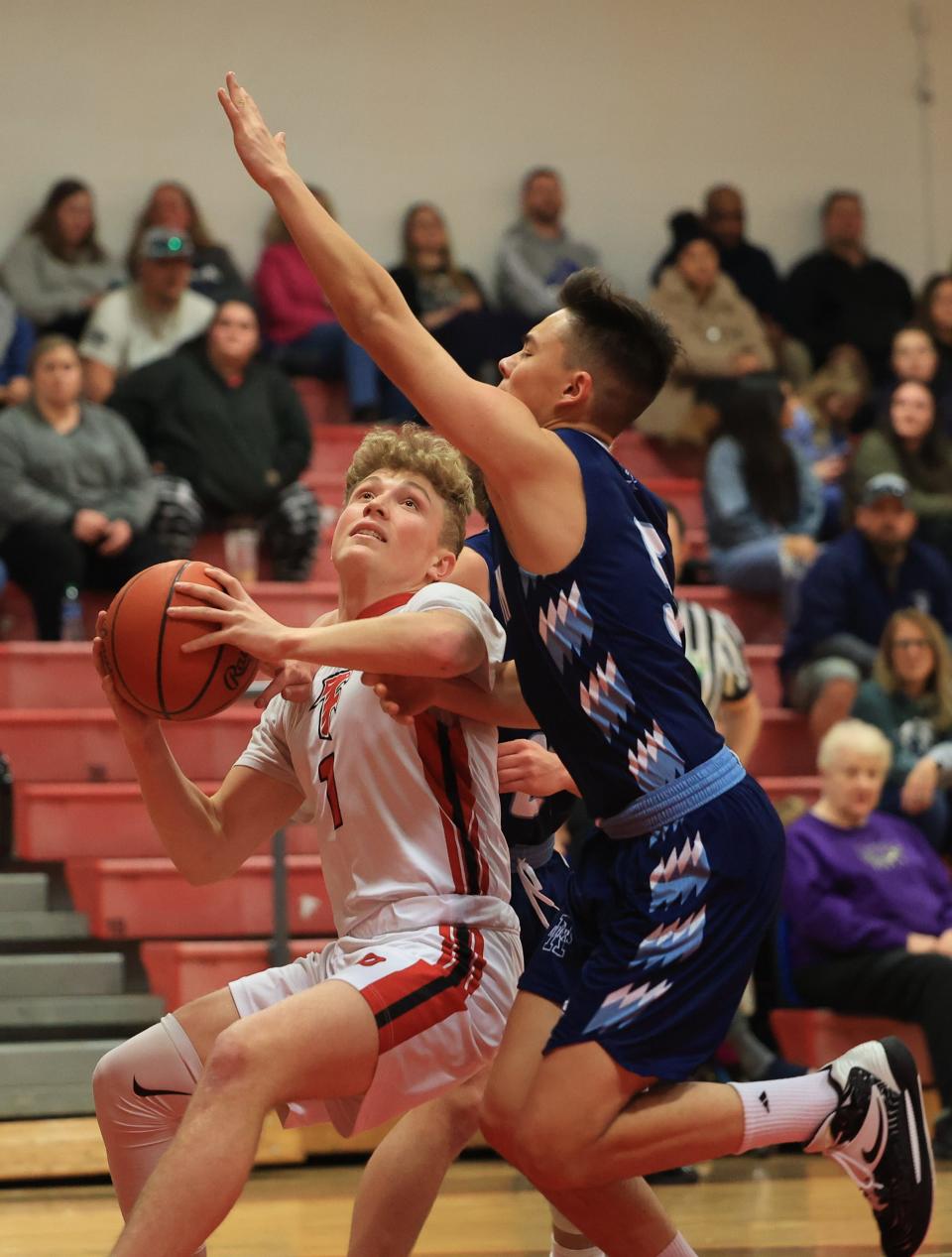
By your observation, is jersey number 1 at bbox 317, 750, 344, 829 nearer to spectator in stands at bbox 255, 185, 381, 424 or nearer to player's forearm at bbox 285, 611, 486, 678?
player's forearm at bbox 285, 611, 486, 678

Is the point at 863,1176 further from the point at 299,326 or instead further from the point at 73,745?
the point at 299,326

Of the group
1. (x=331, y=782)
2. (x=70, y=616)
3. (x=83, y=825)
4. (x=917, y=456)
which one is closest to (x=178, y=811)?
(x=331, y=782)

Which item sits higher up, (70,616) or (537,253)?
(537,253)

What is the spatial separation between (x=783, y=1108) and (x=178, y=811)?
1.26 meters

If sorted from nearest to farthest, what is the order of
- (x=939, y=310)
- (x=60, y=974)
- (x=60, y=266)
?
(x=60, y=974) < (x=60, y=266) < (x=939, y=310)

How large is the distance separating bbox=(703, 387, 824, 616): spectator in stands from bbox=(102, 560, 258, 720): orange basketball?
6.11 metres

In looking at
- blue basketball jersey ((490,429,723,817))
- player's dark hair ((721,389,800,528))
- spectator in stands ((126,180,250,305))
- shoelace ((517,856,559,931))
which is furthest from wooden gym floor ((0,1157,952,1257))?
spectator in stands ((126,180,250,305))

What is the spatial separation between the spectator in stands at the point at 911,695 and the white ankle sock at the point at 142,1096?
4.66 metres

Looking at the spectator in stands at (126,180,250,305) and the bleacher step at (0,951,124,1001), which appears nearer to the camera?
the bleacher step at (0,951,124,1001)

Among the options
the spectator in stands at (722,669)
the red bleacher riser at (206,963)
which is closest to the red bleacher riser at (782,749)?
the spectator in stands at (722,669)

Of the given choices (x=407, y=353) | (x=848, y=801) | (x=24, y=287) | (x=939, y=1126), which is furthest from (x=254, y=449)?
(x=407, y=353)

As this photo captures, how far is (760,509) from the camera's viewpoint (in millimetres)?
9328

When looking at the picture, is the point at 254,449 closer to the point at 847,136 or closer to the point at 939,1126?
the point at 939,1126

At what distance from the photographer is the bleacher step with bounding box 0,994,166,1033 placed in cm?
641
